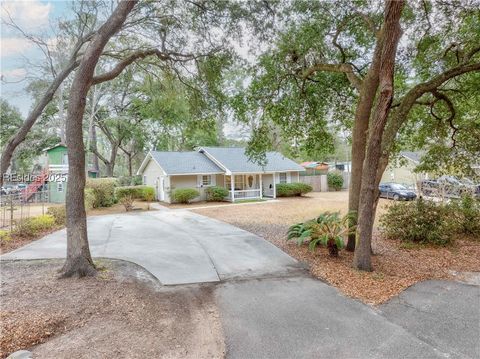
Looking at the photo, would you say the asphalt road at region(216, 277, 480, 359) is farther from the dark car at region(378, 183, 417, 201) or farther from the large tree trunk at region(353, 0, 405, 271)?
the dark car at region(378, 183, 417, 201)

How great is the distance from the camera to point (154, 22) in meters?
7.83

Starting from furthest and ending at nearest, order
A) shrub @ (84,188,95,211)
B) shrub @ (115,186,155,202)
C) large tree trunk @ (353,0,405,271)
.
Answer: shrub @ (115,186,155,202)
shrub @ (84,188,95,211)
large tree trunk @ (353,0,405,271)

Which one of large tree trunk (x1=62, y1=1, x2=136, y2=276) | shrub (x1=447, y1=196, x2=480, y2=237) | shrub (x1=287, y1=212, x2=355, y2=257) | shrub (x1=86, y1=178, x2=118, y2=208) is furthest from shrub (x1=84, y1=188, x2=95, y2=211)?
shrub (x1=447, y1=196, x2=480, y2=237)

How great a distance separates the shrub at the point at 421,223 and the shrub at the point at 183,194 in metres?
13.8

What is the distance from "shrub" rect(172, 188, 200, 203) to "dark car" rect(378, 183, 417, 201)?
560 inches

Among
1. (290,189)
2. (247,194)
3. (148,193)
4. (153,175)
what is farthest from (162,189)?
(290,189)

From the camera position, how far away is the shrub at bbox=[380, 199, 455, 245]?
8.18 meters

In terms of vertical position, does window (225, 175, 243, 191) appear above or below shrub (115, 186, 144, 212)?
above

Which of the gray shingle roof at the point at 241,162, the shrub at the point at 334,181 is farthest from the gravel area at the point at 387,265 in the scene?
the shrub at the point at 334,181

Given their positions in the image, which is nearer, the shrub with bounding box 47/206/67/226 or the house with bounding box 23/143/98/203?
the shrub with bounding box 47/206/67/226

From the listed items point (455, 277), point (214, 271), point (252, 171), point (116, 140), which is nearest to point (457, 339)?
point (455, 277)

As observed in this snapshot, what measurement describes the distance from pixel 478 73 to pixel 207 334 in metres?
9.37

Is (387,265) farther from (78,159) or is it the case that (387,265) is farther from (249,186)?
(249,186)

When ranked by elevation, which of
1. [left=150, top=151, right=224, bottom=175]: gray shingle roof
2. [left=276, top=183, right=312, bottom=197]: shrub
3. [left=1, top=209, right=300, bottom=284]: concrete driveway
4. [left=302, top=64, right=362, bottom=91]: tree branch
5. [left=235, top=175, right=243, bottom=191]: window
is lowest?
[left=1, top=209, right=300, bottom=284]: concrete driveway
